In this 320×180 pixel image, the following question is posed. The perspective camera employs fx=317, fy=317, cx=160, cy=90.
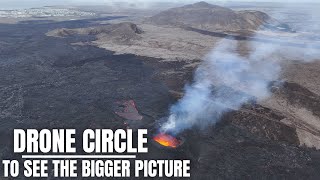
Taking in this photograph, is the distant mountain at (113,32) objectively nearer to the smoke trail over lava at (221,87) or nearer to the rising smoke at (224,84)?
the rising smoke at (224,84)

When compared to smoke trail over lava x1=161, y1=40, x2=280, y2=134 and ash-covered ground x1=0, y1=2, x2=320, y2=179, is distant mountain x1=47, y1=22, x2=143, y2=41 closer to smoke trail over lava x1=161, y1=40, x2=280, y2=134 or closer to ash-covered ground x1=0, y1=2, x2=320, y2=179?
ash-covered ground x1=0, y1=2, x2=320, y2=179

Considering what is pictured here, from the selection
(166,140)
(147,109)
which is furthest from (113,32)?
(166,140)

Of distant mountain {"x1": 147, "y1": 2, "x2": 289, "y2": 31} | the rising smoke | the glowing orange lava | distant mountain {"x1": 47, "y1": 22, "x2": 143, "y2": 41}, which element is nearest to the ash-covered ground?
the glowing orange lava

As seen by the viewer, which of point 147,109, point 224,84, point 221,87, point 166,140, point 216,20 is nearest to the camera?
point 166,140

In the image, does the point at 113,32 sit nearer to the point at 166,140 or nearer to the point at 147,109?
the point at 147,109

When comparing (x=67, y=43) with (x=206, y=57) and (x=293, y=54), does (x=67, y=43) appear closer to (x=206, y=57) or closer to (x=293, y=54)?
(x=206, y=57)

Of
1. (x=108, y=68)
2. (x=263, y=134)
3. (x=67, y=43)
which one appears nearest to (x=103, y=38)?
(x=67, y=43)

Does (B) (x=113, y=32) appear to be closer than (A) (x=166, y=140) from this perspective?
No
